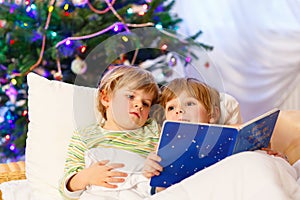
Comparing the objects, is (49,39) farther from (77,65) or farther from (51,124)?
(51,124)

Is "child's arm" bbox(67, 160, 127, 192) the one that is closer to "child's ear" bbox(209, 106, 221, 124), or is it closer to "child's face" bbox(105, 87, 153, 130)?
"child's face" bbox(105, 87, 153, 130)

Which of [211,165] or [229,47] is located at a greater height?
[229,47]

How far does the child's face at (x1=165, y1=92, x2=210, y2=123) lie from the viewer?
1742 millimetres

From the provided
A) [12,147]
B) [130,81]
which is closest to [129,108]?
[130,81]

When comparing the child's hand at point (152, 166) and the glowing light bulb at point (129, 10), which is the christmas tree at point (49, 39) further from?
the child's hand at point (152, 166)

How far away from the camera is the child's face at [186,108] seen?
174 centimetres

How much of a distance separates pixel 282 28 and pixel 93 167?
1.60 metres

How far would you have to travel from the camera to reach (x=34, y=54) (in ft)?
9.18

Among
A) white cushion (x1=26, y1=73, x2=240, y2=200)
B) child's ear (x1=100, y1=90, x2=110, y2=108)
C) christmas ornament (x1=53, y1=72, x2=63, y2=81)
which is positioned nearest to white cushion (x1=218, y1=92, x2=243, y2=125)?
white cushion (x1=26, y1=73, x2=240, y2=200)

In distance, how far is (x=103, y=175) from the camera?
170 centimetres

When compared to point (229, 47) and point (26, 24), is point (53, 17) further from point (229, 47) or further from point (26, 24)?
point (229, 47)

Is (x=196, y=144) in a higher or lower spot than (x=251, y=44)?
lower

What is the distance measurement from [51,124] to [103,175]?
1.11 ft

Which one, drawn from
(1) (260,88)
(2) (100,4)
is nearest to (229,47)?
(1) (260,88)
